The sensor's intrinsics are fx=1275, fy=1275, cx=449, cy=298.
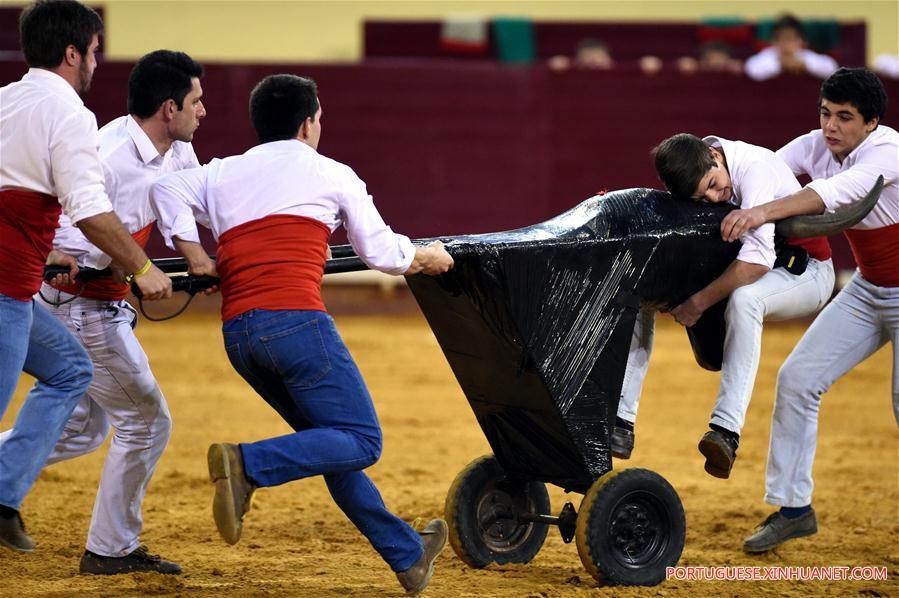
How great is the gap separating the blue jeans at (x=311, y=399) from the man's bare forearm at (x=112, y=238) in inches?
15.0

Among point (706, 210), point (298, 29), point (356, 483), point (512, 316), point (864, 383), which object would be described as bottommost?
point (864, 383)

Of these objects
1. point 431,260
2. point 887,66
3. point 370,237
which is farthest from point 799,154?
point 887,66

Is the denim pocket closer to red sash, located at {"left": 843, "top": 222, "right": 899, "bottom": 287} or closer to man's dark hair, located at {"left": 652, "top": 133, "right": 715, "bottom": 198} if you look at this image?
man's dark hair, located at {"left": 652, "top": 133, "right": 715, "bottom": 198}

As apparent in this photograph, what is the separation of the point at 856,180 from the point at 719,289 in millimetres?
744

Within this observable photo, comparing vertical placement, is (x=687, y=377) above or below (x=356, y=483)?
below

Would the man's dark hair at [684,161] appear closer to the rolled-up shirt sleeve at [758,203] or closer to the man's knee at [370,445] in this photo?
the rolled-up shirt sleeve at [758,203]

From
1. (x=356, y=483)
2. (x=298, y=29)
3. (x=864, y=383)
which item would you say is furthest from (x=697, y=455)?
(x=298, y=29)

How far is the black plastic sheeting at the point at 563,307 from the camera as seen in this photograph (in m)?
4.63

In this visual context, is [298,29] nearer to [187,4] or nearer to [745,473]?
[187,4]

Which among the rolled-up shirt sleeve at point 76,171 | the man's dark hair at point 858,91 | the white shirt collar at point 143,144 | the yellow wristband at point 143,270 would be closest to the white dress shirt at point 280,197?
the yellow wristband at point 143,270

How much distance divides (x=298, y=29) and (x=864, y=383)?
341 inches

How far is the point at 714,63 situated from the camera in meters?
14.0

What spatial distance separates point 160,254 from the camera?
12664 mm

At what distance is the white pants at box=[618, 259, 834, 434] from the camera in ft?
16.3
